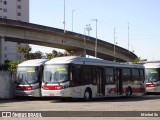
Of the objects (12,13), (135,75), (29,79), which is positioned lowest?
(29,79)

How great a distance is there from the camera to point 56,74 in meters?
26.5

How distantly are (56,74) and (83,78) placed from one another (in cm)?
193

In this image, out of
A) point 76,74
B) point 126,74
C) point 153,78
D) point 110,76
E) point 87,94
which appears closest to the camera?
point 76,74

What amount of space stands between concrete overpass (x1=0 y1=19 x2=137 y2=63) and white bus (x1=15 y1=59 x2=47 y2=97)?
88.8 feet

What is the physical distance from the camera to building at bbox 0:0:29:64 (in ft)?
375

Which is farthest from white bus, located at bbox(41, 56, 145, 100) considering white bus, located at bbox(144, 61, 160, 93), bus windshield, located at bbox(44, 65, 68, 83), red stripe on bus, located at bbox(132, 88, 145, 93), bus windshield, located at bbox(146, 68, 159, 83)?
bus windshield, located at bbox(146, 68, 159, 83)

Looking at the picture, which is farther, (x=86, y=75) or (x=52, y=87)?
(x=86, y=75)

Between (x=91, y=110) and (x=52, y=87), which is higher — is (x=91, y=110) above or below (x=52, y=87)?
below

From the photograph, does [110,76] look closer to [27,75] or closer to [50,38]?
[27,75]

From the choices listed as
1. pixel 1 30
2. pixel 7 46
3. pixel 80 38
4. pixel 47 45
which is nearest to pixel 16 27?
pixel 1 30

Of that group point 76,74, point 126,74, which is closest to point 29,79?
point 76,74

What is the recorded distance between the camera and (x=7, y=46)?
113750 mm

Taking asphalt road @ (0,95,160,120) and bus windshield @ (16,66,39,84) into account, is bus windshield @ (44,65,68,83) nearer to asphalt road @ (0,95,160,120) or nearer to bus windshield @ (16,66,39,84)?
bus windshield @ (16,66,39,84)

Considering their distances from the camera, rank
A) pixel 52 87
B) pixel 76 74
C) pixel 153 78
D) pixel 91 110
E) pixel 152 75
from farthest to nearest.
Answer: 1. pixel 152 75
2. pixel 153 78
3. pixel 76 74
4. pixel 52 87
5. pixel 91 110
